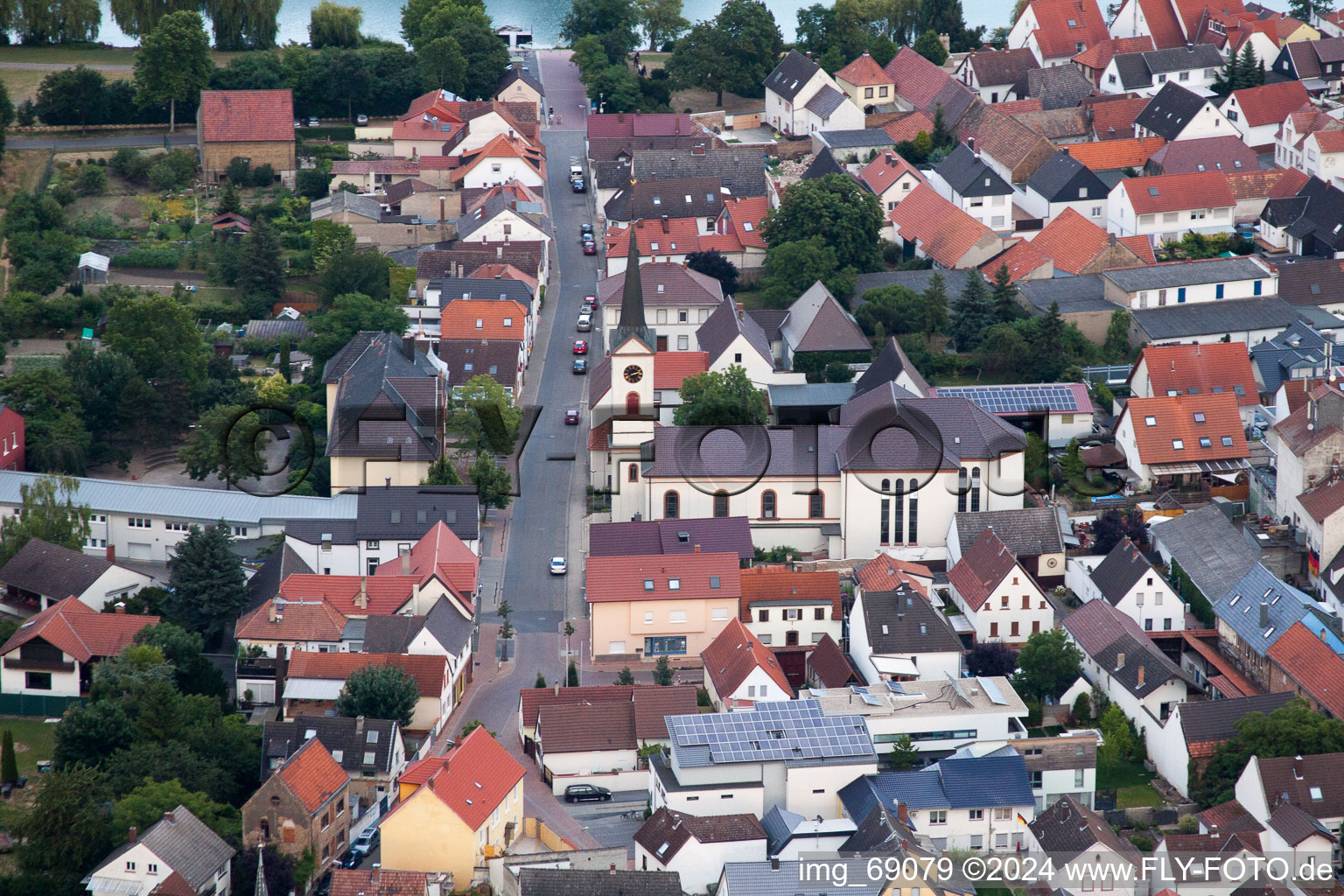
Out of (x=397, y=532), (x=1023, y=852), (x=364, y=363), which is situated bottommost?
(x=1023, y=852)

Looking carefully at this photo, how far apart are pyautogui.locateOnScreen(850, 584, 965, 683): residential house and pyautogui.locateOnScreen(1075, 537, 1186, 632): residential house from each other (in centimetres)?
427

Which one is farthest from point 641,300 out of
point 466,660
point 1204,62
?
point 1204,62

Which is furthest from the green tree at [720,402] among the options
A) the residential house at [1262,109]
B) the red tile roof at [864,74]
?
the residential house at [1262,109]

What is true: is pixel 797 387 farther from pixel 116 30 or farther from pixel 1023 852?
pixel 116 30

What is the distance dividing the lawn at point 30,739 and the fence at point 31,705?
0.16m

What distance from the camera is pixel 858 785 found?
44625mm

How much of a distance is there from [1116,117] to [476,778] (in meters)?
46.6

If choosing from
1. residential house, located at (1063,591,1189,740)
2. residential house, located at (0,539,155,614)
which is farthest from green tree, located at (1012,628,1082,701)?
residential house, located at (0,539,155,614)

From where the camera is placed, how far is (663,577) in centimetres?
5225

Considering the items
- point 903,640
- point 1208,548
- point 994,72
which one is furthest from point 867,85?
point 903,640

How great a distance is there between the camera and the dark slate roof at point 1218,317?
6481 centimetres

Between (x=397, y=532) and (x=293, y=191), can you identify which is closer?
(x=397, y=532)

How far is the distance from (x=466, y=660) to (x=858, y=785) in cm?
1070

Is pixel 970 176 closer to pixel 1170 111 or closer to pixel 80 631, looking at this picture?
pixel 1170 111
